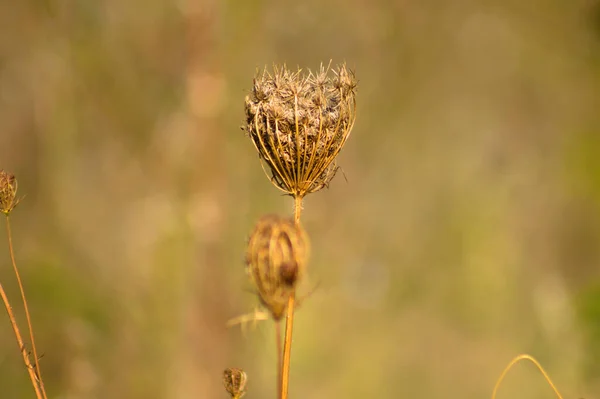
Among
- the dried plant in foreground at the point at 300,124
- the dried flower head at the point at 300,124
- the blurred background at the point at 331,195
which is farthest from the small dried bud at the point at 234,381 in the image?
the blurred background at the point at 331,195

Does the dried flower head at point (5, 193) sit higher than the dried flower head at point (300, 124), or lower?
lower

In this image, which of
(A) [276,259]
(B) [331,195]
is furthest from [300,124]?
(B) [331,195]

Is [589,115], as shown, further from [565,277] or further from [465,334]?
[465,334]

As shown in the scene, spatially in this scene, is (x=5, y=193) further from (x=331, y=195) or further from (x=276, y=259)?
(x=331, y=195)

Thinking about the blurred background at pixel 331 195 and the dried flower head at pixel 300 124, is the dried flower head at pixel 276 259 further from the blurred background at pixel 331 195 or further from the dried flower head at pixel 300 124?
the blurred background at pixel 331 195

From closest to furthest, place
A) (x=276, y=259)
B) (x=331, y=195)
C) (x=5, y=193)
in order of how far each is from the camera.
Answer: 1. (x=276, y=259)
2. (x=5, y=193)
3. (x=331, y=195)

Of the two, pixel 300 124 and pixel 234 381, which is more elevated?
pixel 300 124

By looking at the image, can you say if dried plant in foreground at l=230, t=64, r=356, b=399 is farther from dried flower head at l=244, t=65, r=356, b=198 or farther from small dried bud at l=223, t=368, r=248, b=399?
small dried bud at l=223, t=368, r=248, b=399
